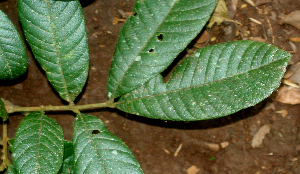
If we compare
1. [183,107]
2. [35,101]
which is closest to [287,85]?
[183,107]

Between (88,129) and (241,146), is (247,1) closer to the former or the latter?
(241,146)

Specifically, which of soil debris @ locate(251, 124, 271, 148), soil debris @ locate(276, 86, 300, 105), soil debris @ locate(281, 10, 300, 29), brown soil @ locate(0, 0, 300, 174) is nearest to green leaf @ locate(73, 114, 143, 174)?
brown soil @ locate(0, 0, 300, 174)

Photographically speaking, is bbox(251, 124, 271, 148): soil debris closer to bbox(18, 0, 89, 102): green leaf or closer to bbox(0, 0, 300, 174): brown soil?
bbox(0, 0, 300, 174): brown soil

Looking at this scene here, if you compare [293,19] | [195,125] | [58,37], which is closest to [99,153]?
[58,37]

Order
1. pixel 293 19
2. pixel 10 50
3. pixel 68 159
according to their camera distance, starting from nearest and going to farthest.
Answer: pixel 10 50
pixel 68 159
pixel 293 19

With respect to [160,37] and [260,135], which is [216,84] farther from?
[260,135]
